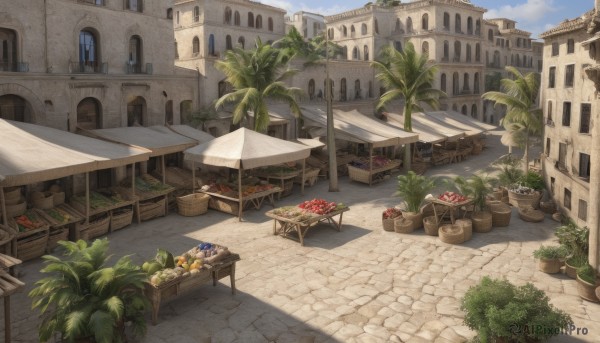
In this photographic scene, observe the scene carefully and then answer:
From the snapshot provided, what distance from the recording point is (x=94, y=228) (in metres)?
14.2

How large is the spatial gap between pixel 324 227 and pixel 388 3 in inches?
1370

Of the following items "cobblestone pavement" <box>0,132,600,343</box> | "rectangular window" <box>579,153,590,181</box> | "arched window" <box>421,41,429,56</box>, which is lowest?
"cobblestone pavement" <box>0,132,600,343</box>

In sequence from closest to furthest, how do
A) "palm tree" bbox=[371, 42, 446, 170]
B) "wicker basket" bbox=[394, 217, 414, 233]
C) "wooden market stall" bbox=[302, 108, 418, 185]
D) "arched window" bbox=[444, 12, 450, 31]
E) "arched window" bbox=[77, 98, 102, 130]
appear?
"wicker basket" bbox=[394, 217, 414, 233] → "arched window" bbox=[77, 98, 102, 130] → "wooden market stall" bbox=[302, 108, 418, 185] → "palm tree" bbox=[371, 42, 446, 170] → "arched window" bbox=[444, 12, 450, 31]

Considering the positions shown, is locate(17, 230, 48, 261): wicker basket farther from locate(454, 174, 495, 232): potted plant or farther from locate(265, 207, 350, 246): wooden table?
locate(454, 174, 495, 232): potted plant

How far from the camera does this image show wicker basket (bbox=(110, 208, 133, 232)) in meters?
14.9

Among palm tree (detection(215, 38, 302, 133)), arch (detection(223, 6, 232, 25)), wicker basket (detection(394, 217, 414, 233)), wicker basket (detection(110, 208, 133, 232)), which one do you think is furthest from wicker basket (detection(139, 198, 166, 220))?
arch (detection(223, 6, 232, 25))

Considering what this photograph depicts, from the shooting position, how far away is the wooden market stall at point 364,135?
2189cm

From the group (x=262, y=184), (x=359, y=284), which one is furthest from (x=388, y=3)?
(x=359, y=284)

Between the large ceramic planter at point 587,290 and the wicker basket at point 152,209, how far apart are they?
1263 cm

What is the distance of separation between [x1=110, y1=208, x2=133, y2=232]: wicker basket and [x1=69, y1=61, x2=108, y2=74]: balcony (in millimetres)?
6522

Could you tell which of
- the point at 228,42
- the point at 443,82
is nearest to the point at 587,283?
the point at 228,42

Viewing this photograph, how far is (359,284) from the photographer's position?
Answer: 10680mm

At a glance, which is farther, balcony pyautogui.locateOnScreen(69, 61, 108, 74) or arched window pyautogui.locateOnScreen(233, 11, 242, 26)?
arched window pyautogui.locateOnScreen(233, 11, 242, 26)

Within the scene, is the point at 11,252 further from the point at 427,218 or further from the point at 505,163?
the point at 505,163
